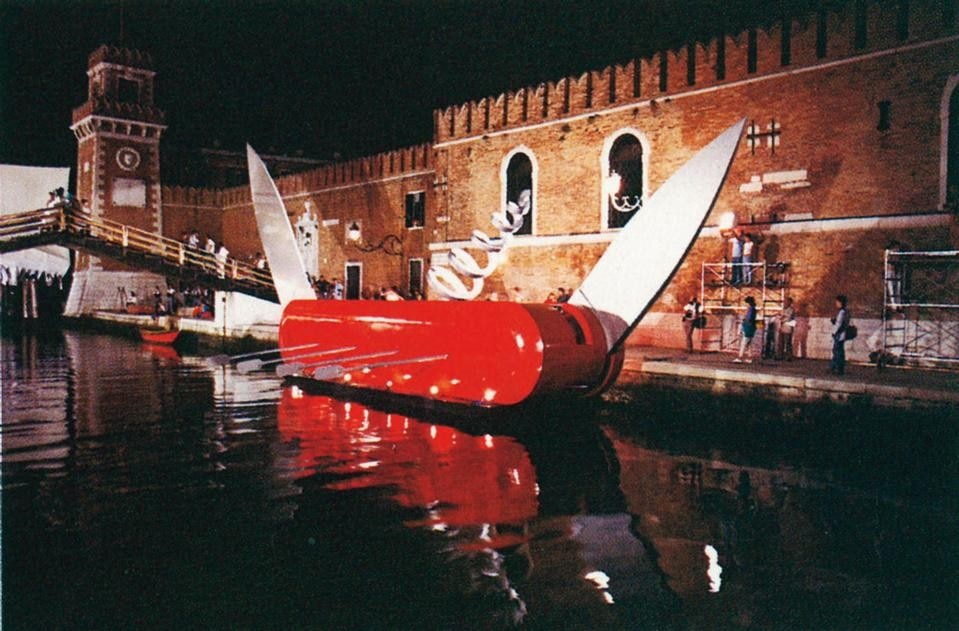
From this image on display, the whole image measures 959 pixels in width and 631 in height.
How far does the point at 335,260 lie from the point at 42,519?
23.9 meters

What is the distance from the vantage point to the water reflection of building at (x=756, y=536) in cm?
458

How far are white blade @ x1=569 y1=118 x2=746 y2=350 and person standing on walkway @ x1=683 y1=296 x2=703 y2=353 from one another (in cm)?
598

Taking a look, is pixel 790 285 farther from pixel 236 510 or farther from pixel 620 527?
pixel 236 510

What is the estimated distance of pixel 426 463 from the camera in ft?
25.7

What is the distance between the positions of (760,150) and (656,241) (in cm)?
761

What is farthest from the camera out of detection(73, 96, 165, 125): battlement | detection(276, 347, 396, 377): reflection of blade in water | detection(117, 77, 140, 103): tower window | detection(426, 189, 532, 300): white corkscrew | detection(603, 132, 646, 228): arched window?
detection(117, 77, 140, 103): tower window

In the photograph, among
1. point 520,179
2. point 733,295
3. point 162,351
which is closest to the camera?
point 733,295

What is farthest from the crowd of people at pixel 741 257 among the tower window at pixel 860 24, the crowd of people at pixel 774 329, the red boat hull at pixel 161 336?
the red boat hull at pixel 161 336

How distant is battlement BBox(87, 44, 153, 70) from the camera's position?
35250 millimetres

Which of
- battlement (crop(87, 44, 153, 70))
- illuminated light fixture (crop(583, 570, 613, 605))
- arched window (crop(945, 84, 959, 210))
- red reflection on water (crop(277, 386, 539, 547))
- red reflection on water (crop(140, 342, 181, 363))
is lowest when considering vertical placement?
illuminated light fixture (crop(583, 570, 613, 605))

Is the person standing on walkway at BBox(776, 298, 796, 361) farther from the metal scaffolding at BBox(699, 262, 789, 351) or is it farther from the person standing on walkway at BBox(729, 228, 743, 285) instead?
the person standing on walkway at BBox(729, 228, 743, 285)

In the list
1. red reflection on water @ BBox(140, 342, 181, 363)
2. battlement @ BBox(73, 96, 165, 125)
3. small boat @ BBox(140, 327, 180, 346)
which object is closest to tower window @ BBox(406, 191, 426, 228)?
small boat @ BBox(140, 327, 180, 346)

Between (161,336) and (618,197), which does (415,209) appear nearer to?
(161,336)

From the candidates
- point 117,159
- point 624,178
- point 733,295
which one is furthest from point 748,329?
point 117,159
